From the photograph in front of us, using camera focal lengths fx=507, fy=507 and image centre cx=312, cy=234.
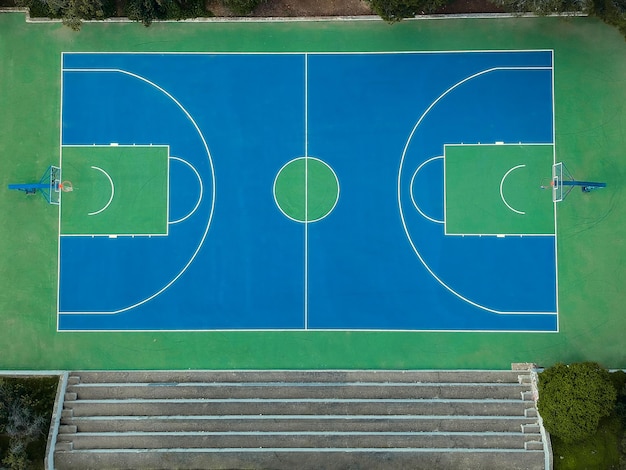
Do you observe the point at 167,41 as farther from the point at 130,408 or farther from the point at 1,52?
the point at 130,408

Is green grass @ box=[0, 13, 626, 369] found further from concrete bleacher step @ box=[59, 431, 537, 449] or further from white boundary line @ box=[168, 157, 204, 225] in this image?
white boundary line @ box=[168, 157, 204, 225]

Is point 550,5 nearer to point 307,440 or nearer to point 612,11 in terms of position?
A: point 612,11

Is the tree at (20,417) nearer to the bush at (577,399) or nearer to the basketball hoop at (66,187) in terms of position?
the basketball hoop at (66,187)

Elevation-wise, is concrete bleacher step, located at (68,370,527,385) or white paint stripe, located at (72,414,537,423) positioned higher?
concrete bleacher step, located at (68,370,527,385)

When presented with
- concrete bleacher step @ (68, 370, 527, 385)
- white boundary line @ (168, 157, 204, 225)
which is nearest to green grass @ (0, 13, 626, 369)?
concrete bleacher step @ (68, 370, 527, 385)

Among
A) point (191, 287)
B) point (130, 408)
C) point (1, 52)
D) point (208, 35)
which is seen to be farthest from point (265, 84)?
point (130, 408)

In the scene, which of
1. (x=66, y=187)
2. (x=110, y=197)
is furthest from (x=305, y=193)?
(x=66, y=187)
